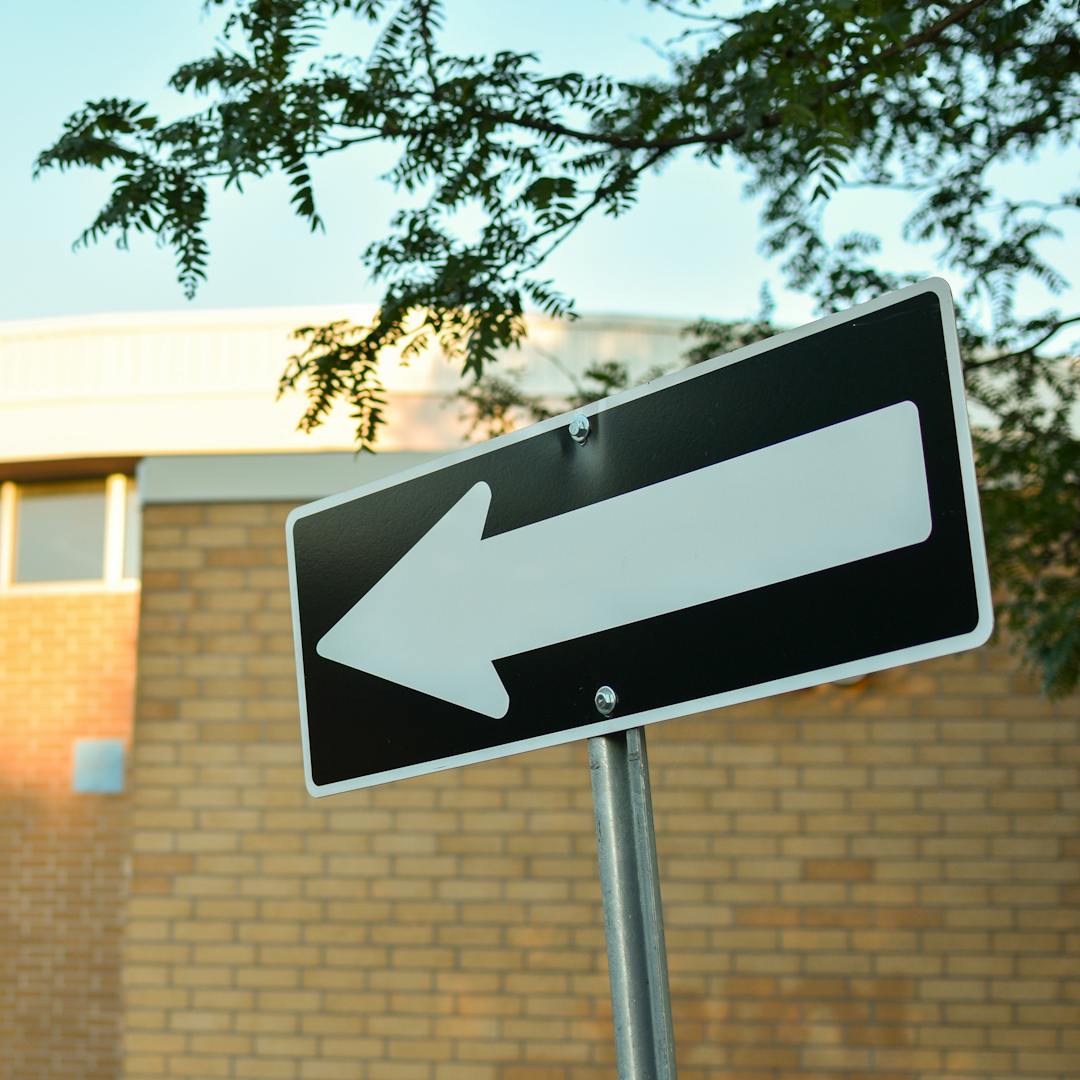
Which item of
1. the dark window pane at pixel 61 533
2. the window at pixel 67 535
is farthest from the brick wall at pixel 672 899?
the dark window pane at pixel 61 533

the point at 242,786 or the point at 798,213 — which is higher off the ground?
the point at 798,213

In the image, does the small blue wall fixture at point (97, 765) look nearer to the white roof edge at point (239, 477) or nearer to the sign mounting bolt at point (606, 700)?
the white roof edge at point (239, 477)

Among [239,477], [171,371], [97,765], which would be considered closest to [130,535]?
[171,371]

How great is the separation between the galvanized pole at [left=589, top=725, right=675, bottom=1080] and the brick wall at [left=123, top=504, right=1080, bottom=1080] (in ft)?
15.6

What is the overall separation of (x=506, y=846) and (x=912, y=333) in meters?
5.16

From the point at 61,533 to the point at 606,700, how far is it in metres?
16.1

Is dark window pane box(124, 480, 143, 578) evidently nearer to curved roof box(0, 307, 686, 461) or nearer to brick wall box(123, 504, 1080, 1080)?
curved roof box(0, 307, 686, 461)

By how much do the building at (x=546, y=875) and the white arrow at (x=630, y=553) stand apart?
4.55 metres

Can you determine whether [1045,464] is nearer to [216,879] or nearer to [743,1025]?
[743,1025]

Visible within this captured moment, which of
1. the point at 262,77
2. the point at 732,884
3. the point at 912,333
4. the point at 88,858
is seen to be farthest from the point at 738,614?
the point at 88,858

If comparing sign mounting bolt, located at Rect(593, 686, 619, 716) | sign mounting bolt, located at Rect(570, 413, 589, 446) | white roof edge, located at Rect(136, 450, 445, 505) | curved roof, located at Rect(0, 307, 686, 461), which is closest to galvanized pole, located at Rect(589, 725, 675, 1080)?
sign mounting bolt, located at Rect(593, 686, 619, 716)

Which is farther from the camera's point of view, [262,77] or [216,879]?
[216,879]

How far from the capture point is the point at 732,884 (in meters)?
6.01

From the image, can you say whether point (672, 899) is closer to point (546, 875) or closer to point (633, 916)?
point (546, 875)
